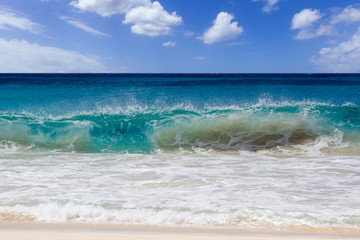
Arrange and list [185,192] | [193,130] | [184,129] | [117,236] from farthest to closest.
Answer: [184,129]
[193,130]
[185,192]
[117,236]

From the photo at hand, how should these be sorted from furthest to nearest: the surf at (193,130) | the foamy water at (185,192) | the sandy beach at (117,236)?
the surf at (193,130) < the foamy water at (185,192) < the sandy beach at (117,236)

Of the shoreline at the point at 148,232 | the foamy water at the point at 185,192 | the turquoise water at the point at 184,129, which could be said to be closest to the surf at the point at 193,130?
the turquoise water at the point at 184,129

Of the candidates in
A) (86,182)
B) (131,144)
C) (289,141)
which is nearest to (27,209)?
(86,182)

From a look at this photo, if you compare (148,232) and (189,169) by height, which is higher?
(148,232)

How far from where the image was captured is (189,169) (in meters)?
6.34

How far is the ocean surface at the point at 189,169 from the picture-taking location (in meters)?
3.73

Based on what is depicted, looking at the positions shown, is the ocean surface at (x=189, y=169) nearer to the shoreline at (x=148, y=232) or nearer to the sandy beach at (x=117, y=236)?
the shoreline at (x=148, y=232)

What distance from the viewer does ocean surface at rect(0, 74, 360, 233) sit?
12.2 ft

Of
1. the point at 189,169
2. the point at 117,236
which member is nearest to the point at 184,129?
the point at 189,169

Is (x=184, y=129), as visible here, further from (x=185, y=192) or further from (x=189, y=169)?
(x=185, y=192)

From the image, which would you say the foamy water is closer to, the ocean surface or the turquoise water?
the ocean surface

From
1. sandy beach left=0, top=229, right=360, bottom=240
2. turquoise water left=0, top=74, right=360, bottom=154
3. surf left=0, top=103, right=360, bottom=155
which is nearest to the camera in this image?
sandy beach left=0, top=229, right=360, bottom=240

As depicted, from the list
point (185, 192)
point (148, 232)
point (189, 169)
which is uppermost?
point (148, 232)

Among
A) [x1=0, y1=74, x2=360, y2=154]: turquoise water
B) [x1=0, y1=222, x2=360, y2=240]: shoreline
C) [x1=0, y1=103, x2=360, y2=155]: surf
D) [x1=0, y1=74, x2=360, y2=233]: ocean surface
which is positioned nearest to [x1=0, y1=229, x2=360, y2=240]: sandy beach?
[x1=0, y1=222, x2=360, y2=240]: shoreline
